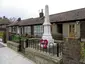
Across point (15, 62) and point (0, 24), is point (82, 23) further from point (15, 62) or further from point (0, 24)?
point (0, 24)

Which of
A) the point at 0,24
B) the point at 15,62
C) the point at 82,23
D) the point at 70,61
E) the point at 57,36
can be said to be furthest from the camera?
the point at 0,24

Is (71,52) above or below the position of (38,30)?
below

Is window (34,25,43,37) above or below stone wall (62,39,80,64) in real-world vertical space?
above

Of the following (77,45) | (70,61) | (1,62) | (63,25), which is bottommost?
(1,62)

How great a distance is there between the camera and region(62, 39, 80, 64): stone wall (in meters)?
6.90

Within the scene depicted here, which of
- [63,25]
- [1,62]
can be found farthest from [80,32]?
[1,62]

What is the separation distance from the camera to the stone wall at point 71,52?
690 cm

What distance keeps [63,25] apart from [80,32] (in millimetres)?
3152

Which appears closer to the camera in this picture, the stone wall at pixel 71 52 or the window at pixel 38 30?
the stone wall at pixel 71 52

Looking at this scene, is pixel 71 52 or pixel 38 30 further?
pixel 38 30

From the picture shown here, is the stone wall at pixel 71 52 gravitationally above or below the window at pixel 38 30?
below

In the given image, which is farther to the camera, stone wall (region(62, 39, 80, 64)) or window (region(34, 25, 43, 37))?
window (region(34, 25, 43, 37))

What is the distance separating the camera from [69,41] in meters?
7.29

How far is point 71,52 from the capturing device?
23.6 ft
